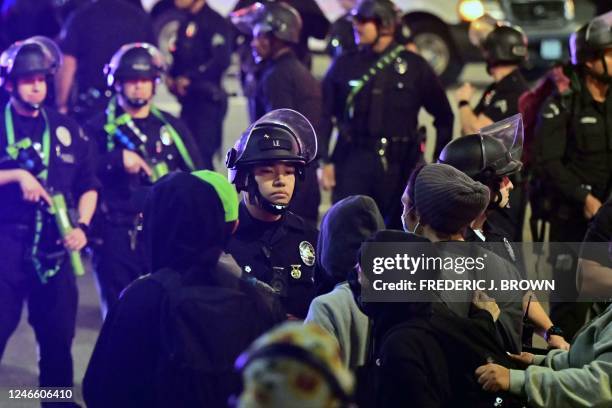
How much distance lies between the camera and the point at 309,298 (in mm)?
5488

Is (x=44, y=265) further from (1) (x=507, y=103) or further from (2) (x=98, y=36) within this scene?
(1) (x=507, y=103)

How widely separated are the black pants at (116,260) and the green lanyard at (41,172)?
545mm

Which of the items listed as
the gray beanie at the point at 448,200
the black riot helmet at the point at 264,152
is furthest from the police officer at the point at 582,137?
the gray beanie at the point at 448,200

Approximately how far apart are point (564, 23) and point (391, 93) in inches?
261

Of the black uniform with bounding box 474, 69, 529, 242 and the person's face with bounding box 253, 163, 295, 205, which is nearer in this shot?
the person's face with bounding box 253, 163, 295, 205

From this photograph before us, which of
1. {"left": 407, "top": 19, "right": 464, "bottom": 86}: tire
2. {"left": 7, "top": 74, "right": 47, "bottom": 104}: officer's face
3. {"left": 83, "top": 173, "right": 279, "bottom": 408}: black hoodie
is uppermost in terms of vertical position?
{"left": 407, "top": 19, "right": 464, "bottom": 86}: tire

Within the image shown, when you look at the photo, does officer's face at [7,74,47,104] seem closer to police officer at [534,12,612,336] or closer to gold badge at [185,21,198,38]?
police officer at [534,12,612,336]

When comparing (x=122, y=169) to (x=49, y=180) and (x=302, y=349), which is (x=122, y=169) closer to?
(x=49, y=180)

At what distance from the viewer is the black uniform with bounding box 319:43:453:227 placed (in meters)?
8.59

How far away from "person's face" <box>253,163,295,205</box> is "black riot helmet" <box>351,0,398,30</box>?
3324 mm

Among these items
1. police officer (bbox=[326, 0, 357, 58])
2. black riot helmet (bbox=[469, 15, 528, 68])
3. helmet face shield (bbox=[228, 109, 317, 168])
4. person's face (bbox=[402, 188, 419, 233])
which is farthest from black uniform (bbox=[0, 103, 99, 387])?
police officer (bbox=[326, 0, 357, 58])

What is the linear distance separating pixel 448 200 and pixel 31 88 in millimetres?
3099

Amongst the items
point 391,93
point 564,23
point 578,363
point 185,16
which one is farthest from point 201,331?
point 564,23

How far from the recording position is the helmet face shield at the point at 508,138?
568 cm
